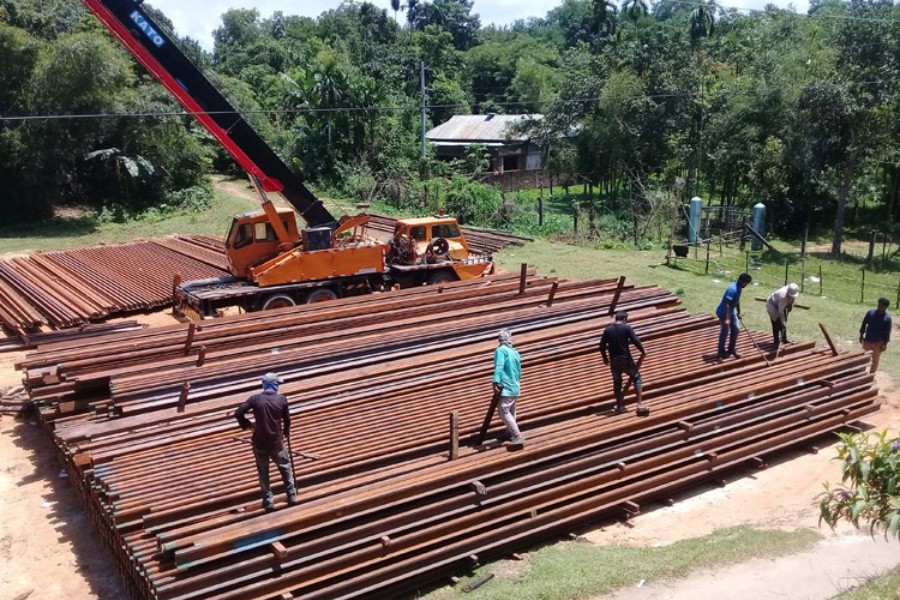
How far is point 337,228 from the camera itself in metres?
17.9

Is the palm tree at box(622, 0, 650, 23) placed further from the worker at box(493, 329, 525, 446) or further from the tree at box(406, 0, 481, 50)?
the worker at box(493, 329, 525, 446)

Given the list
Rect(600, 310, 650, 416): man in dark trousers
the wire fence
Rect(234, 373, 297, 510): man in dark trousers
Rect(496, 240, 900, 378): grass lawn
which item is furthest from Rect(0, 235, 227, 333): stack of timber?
the wire fence

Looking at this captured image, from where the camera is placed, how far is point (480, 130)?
4650cm

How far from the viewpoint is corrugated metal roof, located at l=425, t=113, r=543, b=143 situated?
4479cm

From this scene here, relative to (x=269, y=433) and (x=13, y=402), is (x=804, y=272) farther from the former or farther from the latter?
(x=13, y=402)

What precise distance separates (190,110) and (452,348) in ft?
24.6

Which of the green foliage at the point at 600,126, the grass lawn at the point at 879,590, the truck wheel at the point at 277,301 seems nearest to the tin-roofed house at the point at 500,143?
the green foliage at the point at 600,126

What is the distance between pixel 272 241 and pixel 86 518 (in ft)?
27.6

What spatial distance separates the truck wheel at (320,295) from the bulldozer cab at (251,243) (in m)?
1.17

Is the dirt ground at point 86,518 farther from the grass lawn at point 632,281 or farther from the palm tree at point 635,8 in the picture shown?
the palm tree at point 635,8

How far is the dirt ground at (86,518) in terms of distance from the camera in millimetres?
8500

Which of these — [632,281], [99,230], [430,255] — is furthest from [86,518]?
[99,230]

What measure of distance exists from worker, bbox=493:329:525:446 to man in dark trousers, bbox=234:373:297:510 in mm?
2591

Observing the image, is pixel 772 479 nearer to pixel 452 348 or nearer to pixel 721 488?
pixel 721 488
